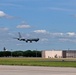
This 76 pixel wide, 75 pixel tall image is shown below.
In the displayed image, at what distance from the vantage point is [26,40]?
172625 millimetres

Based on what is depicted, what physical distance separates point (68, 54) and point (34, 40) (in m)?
35.4

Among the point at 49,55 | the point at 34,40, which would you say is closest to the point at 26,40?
the point at 34,40

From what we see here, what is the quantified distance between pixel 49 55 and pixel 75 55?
50.3 feet

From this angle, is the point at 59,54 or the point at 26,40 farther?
the point at 59,54

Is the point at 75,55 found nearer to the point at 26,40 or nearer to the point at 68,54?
the point at 68,54

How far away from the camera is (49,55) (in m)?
198

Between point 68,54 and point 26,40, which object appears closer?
point 26,40

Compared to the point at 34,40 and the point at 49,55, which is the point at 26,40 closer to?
the point at 34,40

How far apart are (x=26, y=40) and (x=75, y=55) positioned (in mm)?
38733

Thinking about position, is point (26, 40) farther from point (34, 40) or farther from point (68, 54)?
point (68, 54)

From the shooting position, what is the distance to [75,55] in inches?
7785

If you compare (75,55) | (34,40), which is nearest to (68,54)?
(75,55)

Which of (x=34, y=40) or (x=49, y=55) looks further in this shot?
(x=49, y=55)

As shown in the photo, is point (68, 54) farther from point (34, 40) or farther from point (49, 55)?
point (34, 40)
